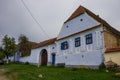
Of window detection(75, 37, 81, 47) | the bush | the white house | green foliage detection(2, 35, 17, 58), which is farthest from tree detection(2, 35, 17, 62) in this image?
the bush

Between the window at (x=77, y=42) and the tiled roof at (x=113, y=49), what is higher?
the window at (x=77, y=42)

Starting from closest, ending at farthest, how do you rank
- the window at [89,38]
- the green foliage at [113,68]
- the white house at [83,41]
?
1. the green foliage at [113,68]
2. the white house at [83,41]
3. the window at [89,38]

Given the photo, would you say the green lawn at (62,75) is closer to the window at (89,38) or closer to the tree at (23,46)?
the window at (89,38)

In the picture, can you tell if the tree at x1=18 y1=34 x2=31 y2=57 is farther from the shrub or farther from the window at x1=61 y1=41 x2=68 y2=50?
the shrub

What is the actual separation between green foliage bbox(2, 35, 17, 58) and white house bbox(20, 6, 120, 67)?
1743 cm

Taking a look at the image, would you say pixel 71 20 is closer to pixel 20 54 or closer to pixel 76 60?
pixel 76 60

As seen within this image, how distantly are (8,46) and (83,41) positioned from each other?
27.5 m

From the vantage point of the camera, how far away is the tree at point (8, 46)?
137ft

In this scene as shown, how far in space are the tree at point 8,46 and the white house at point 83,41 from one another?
1744 centimetres

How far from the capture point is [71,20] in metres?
23.3

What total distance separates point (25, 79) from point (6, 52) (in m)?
33.2

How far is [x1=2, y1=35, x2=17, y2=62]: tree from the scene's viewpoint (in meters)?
41.7

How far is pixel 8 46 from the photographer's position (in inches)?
1647

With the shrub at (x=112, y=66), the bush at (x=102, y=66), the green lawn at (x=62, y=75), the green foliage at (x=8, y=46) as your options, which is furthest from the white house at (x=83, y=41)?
the green foliage at (x=8, y=46)
